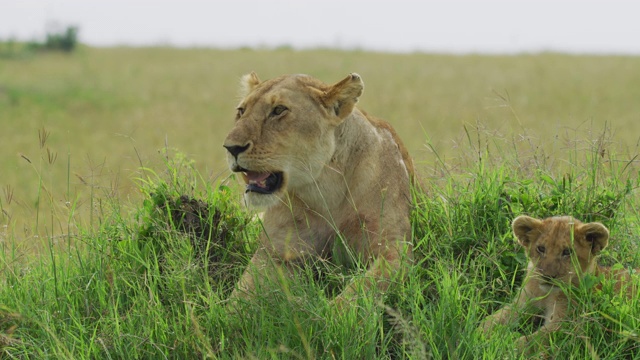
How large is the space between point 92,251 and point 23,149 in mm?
13059

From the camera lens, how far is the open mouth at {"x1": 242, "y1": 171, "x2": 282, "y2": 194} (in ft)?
15.5

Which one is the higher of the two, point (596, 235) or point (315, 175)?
point (315, 175)

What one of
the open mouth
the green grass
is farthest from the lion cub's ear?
the open mouth

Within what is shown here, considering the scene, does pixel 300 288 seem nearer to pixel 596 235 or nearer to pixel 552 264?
pixel 552 264

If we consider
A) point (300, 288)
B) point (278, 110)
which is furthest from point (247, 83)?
point (300, 288)

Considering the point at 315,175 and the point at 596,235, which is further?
the point at 315,175

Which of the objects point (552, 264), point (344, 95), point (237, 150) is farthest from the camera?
point (344, 95)

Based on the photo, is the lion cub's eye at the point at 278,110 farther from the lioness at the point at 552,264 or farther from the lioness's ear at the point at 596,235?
the lioness's ear at the point at 596,235

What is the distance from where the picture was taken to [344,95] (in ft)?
16.0

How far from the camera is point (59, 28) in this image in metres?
35.1

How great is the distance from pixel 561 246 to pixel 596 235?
0.18 m

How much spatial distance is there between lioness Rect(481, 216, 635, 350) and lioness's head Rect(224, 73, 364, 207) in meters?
1.10

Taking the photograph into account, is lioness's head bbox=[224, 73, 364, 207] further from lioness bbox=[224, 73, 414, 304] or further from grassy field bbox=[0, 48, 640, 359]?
grassy field bbox=[0, 48, 640, 359]

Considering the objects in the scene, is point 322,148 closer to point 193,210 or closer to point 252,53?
point 193,210
